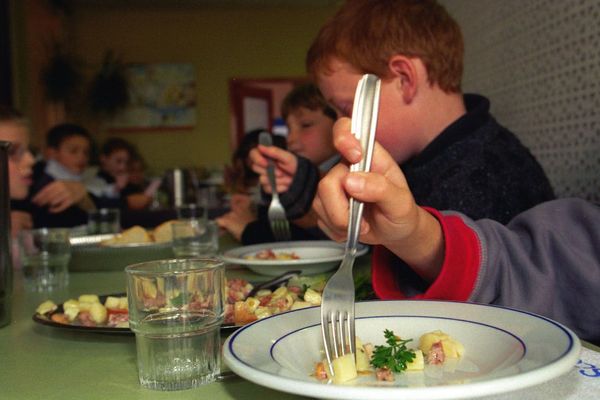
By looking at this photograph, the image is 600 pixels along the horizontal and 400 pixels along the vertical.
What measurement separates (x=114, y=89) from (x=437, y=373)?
23.8 ft

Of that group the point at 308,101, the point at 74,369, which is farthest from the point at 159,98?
the point at 74,369

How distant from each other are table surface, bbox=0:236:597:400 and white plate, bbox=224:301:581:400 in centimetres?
5

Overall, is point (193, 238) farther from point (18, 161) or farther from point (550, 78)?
point (18, 161)

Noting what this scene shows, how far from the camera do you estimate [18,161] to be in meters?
2.15

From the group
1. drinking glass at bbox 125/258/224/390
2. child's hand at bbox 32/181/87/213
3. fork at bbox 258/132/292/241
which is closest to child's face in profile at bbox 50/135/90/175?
child's hand at bbox 32/181/87/213

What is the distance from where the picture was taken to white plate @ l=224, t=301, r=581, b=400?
1.34 feet

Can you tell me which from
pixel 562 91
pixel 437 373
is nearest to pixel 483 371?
pixel 437 373

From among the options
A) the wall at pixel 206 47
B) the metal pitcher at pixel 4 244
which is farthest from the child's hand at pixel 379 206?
the wall at pixel 206 47

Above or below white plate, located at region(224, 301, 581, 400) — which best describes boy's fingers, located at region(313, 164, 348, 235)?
above

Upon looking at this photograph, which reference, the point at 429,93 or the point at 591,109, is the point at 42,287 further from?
the point at 591,109

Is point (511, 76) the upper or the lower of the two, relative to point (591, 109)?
upper

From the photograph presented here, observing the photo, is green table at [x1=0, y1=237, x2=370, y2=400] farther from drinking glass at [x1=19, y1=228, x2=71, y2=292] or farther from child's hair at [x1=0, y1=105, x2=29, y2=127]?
child's hair at [x1=0, y1=105, x2=29, y2=127]

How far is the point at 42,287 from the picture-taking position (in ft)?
3.80

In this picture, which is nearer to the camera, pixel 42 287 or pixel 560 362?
pixel 560 362
